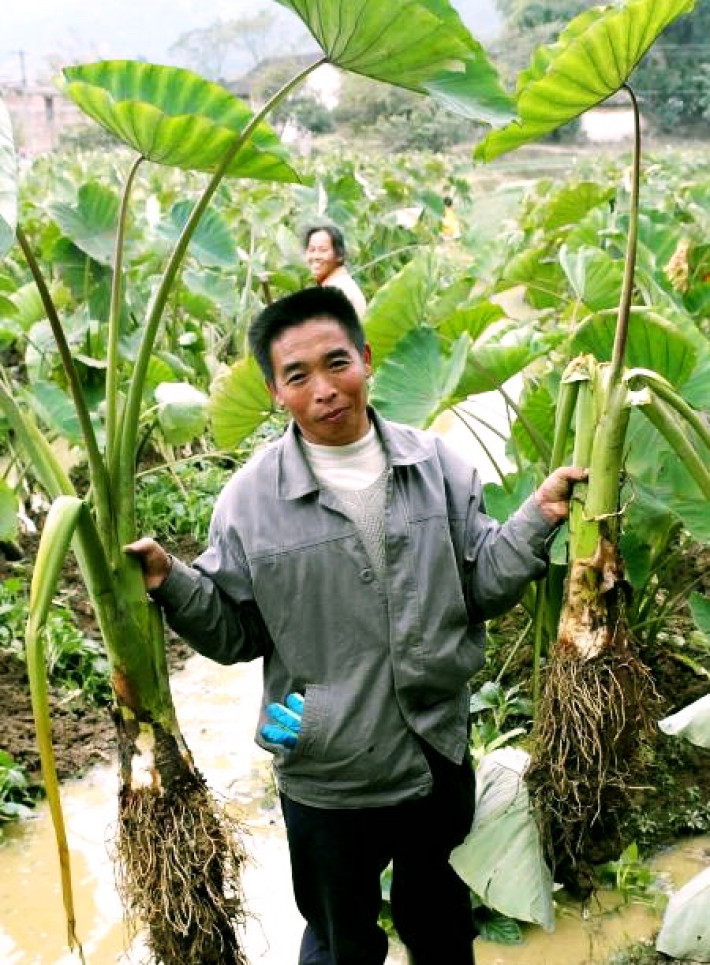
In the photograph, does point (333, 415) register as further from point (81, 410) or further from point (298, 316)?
point (81, 410)

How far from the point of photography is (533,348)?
310 centimetres

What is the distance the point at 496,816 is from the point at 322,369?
0.77m

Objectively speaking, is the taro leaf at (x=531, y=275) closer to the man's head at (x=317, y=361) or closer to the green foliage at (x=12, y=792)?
the man's head at (x=317, y=361)

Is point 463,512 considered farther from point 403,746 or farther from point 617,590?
point 403,746

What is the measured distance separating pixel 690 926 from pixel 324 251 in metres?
2.87

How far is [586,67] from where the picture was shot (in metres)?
1.56

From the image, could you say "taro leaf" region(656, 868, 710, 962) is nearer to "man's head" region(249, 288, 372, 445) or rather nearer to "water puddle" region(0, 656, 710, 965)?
"water puddle" region(0, 656, 710, 965)

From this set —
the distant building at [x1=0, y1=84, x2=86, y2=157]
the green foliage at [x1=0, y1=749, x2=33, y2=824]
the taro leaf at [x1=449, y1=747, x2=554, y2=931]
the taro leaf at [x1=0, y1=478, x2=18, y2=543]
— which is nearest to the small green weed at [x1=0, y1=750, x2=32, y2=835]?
the green foliage at [x1=0, y1=749, x2=33, y2=824]

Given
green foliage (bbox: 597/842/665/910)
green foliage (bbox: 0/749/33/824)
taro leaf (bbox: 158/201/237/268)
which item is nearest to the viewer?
green foliage (bbox: 597/842/665/910)

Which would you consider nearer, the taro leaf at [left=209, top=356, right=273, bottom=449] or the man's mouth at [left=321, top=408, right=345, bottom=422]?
the man's mouth at [left=321, top=408, right=345, bottom=422]

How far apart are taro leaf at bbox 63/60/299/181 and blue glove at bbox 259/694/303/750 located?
80 cm

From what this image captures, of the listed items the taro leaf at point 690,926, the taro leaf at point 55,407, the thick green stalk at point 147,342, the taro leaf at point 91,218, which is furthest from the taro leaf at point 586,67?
the taro leaf at point 91,218

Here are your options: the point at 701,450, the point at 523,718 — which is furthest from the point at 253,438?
the point at 701,450

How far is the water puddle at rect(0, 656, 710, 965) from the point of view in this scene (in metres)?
2.14
